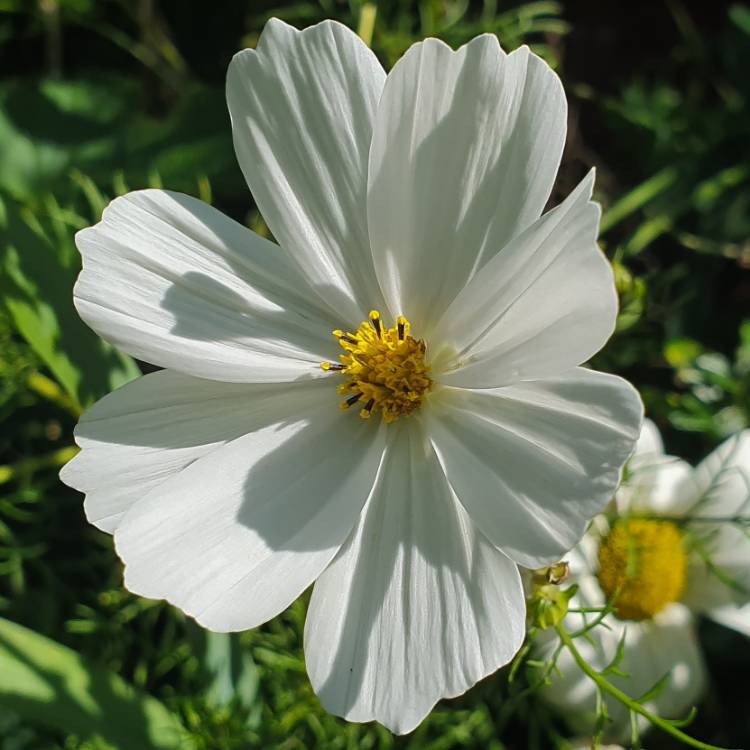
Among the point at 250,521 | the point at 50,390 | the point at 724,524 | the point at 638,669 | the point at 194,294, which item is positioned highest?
the point at 194,294

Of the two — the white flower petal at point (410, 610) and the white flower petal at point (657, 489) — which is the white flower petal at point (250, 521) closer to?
the white flower petal at point (410, 610)

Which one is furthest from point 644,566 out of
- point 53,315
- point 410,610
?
point 53,315

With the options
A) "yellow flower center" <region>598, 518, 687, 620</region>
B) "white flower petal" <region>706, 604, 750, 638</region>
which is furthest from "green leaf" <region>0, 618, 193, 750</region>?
"white flower petal" <region>706, 604, 750, 638</region>

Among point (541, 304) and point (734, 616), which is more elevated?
point (541, 304)

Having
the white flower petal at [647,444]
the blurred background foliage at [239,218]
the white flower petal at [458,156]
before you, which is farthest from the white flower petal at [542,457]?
the white flower petal at [647,444]

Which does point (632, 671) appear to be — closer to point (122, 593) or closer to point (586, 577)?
point (586, 577)

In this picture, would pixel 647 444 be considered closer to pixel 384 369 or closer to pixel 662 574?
pixel 662 574
